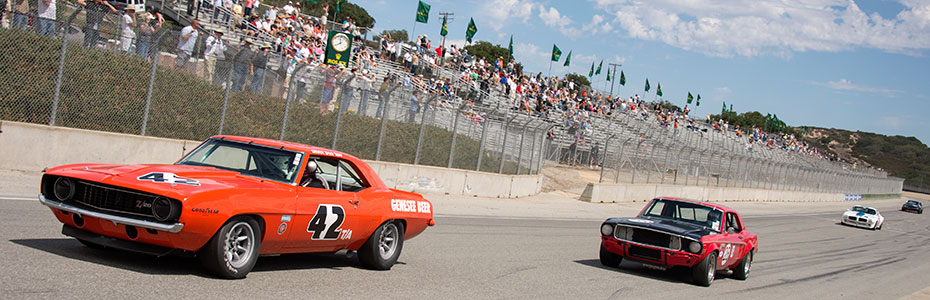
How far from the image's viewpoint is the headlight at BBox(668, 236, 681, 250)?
417 inches

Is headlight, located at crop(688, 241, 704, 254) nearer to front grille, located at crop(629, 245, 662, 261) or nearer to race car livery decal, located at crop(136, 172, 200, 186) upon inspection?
front grille, located at crop(629, 245, 662, 261)

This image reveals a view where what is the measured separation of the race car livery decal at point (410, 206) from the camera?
8648mm

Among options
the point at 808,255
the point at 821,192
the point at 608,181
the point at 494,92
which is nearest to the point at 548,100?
the point at 494,92

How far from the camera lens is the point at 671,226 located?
11.1 metres

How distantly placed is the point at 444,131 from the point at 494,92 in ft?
47.1

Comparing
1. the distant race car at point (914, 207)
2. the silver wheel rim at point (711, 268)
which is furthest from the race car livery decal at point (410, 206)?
the distant race car at point (914, 207)

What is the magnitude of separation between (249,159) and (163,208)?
1.56 metres

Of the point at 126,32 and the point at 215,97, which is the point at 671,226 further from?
the point at 126,32

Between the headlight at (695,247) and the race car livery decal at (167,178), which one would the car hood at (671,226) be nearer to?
the headlight at (695,247)

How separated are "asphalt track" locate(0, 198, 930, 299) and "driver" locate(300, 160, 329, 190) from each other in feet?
2.89

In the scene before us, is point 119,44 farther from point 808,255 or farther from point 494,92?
point 494,92


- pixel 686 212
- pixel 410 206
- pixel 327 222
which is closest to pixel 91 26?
pixel 410 206

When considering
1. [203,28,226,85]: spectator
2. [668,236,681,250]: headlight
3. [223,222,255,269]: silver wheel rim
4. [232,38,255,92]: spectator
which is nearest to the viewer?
[223,222,255,269]: silver wheel rim

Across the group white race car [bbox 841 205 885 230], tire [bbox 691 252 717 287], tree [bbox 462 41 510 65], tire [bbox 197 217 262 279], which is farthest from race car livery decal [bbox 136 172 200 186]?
tree [bbox 462 41 510 65]
